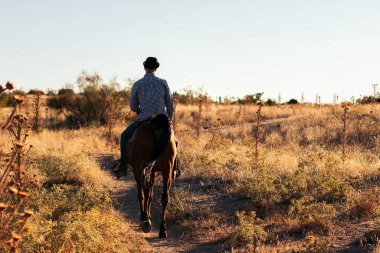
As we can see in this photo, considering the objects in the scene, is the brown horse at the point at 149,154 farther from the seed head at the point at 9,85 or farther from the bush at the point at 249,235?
the seed head at the point at 9,85

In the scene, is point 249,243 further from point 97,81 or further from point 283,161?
point 97,81

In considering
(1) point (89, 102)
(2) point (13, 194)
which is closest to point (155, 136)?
(2) point (13, 194)

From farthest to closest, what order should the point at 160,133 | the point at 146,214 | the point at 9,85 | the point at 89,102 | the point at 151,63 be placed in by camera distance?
the point at 89,102 < the point at 151,63 < the point at 146,214 < the point at 160,133 < the point at 9,85

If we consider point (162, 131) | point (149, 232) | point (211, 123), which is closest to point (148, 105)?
point (162, 131)

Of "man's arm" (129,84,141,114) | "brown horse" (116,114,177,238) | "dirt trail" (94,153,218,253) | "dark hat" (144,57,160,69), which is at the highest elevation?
"dark hat" (144,57,160,69)

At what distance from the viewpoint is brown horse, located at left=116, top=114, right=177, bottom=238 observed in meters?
7.47

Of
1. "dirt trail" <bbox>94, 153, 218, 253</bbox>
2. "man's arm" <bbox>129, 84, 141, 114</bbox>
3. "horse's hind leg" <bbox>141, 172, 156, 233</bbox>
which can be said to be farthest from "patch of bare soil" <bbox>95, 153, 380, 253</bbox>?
"man's arm" <bbox>129, 84, 141, 114</bbox>

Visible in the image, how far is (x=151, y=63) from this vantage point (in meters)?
7.96

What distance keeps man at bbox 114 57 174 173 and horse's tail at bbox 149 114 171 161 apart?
36cm

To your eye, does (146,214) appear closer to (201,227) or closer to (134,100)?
(201,227)

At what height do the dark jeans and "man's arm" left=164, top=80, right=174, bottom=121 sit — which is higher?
"man's arm" left=164, top=80, right=174, bottom=121

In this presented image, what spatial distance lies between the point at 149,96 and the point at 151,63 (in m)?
0.55

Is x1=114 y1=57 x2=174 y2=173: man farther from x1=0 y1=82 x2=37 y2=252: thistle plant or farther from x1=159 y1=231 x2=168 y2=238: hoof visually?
x1=0 y1=82 x2=37 y2=252: thistle plant

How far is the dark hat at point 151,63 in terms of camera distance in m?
7.96
